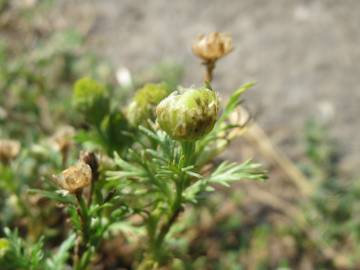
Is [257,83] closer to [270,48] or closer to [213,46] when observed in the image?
[270,48]

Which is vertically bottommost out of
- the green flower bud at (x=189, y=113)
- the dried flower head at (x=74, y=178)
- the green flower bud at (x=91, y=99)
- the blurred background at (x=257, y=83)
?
the blurred background at (x=257, y=83)

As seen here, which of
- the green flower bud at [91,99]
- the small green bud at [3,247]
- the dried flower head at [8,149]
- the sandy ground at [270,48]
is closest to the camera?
the small green bud at [3,247]

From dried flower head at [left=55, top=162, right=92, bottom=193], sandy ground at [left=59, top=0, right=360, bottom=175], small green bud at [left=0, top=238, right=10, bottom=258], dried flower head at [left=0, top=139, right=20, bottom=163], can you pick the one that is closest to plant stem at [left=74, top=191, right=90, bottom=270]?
dried flower head at [left=55, top=162, right=92, bottom=193]

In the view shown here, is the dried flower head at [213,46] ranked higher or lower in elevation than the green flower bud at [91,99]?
higher

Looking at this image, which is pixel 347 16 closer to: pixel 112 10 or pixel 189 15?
pixel 189 15

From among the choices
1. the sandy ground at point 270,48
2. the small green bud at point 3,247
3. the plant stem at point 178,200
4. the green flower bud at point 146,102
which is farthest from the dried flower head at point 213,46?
the sandy ground at point 270,48

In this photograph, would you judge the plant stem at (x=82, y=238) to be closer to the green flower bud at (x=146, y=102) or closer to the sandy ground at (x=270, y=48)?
the green flower bud at (x=146, y=102)
